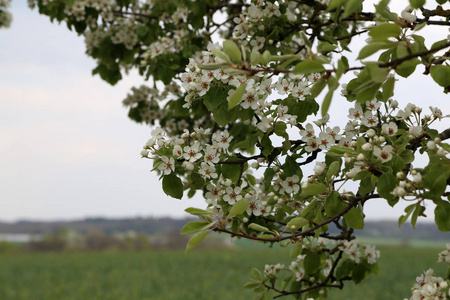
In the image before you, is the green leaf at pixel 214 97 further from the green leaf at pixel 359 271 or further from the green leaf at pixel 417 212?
the green leaf at pixel 359 271

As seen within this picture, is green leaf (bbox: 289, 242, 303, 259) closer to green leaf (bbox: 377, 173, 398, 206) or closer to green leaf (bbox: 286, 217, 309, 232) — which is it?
green leaf (bbox: 286, 217, 309, 232)

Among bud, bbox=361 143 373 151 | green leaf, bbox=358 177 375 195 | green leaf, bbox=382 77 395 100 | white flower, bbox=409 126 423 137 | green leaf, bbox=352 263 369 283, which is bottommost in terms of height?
green leaf, bbox=352 263 369 283

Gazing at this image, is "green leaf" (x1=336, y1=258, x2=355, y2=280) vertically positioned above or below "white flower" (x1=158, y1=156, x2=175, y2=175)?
below

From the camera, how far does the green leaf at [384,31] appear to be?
193 cm

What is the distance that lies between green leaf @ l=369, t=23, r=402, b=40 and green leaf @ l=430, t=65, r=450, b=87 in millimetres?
534

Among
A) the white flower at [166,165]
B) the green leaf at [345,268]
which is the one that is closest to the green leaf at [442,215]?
the white flower at [166,165]

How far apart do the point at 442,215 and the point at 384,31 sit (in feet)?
2.91

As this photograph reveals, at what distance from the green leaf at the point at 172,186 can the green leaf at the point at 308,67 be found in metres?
1.04

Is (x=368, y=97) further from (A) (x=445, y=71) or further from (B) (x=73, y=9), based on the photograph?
(B) (x=73, y=9)

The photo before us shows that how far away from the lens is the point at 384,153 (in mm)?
2205

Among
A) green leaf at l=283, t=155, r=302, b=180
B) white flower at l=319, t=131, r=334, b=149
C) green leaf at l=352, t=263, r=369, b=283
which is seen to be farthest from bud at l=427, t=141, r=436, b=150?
green leaf at l=352, t=263, r=369, b=283

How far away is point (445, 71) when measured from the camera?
2.38 meters

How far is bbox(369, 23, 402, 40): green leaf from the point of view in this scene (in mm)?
1926

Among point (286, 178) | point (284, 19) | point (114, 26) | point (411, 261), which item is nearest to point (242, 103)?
point (286, 178)
